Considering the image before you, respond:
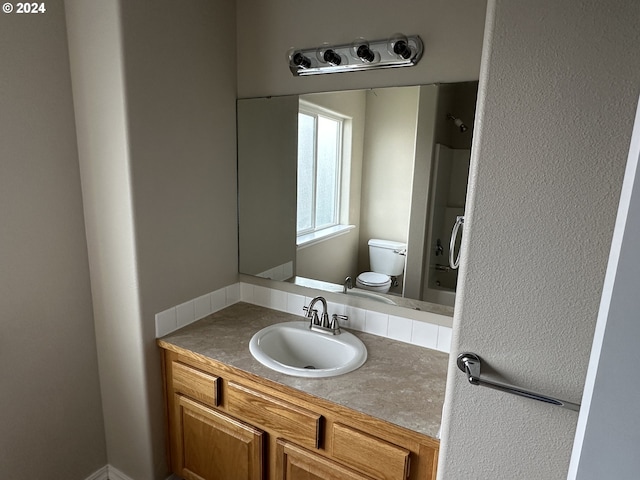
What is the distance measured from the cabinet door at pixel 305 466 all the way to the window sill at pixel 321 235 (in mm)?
897

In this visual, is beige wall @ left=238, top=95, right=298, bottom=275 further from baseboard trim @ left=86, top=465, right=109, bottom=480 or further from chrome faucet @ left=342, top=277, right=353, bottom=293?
baseboard trim @ left=86, top=465, right=109, bottom=480

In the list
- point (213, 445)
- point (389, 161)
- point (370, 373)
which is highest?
point (389, 161)

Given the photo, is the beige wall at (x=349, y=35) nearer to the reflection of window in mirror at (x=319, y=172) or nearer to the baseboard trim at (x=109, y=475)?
the reflection of window in mirror at (x=319, y=172)

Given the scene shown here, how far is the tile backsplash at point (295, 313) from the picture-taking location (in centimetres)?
164

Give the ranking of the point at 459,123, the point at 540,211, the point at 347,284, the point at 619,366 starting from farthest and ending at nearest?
the point at 347,284, the point at 459,123, the point at 540,211, the point at 619,366

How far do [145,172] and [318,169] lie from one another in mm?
779

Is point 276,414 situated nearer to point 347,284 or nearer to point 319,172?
point 347,284

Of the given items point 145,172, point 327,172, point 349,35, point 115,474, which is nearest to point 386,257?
point 327,172

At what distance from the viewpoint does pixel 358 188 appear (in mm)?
1750

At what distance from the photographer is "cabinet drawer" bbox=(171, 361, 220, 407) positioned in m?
1.54

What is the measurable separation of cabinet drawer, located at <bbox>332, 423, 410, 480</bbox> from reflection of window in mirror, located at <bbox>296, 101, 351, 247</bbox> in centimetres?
92

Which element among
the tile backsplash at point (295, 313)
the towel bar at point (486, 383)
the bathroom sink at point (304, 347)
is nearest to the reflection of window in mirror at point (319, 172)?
the tile backsplash at point (295, 313)

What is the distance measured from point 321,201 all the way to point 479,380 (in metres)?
1.15

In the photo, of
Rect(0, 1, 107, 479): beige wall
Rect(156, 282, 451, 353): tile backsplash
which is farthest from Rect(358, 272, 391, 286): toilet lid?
Rect(0, 1, 107, 479): beige wall
